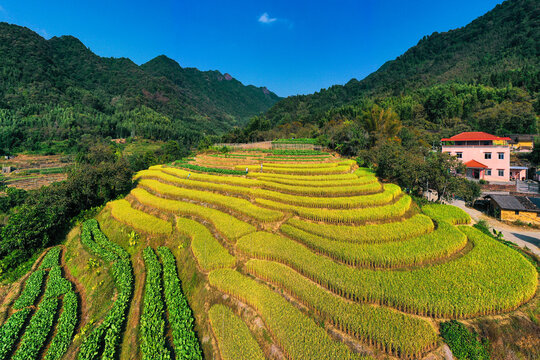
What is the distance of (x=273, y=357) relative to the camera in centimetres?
768

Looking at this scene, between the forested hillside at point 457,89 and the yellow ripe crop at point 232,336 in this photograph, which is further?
the forested hillside at point 457,89

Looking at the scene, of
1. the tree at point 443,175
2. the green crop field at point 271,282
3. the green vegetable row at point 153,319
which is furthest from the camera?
the tree at point 443,175

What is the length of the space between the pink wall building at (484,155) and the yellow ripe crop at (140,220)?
44.3 m

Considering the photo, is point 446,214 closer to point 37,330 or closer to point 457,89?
point 37,330

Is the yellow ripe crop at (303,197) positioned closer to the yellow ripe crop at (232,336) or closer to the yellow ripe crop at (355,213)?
the yellow ripe crop at (355,213)

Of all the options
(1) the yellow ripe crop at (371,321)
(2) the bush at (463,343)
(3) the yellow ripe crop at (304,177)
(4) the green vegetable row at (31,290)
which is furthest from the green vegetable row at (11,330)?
(2) the bush at (463,343)

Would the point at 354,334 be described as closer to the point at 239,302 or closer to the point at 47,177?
the point at 239,302

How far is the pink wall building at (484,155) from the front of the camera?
32.1m

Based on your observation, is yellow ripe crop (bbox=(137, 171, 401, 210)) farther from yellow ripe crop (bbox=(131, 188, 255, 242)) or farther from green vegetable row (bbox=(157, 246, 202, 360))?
green vegetable row (bbox=(157, 246, 202, 360))

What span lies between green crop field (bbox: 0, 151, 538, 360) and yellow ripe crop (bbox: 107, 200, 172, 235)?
0.17m

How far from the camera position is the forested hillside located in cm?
5425

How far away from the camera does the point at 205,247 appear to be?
1369 cm

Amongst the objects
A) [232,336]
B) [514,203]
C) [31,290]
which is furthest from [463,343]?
[31,290]

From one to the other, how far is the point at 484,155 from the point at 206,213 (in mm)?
45086
